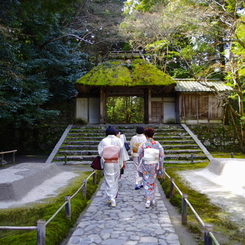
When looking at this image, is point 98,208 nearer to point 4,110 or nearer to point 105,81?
point 4,110

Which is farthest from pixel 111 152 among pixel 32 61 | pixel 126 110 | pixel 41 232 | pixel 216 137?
pixel 126 110

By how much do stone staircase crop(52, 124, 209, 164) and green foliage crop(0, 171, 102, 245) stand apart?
17.2ft

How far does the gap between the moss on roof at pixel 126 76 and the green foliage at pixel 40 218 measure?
9.45m

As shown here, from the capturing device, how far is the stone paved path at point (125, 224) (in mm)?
3345

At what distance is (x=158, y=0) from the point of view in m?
21.5

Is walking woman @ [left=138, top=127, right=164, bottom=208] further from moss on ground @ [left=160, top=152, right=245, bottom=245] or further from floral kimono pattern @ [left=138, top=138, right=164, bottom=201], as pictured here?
moss on ground @ [left=160, top=152, right=245, bottom=245]

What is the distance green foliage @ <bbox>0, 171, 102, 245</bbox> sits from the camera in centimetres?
312

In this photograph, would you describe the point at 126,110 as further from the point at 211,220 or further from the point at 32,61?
the point at 211,220

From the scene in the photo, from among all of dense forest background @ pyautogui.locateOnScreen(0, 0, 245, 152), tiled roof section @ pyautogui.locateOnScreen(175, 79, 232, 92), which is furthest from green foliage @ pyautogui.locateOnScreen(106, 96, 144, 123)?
tiled roof section @ pyautogui.locateOnScreen(175, 79, 232, 92)

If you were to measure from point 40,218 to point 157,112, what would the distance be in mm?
13811

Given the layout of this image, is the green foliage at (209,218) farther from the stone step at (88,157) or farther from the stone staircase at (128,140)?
the stone staircase at (128,140)

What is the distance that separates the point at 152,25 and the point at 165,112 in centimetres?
598

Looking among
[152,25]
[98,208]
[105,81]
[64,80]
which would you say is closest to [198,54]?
[152,25]

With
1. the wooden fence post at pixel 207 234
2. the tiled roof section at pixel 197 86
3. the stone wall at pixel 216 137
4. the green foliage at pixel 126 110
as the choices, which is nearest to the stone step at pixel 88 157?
the stone wall at pixel 216 137
